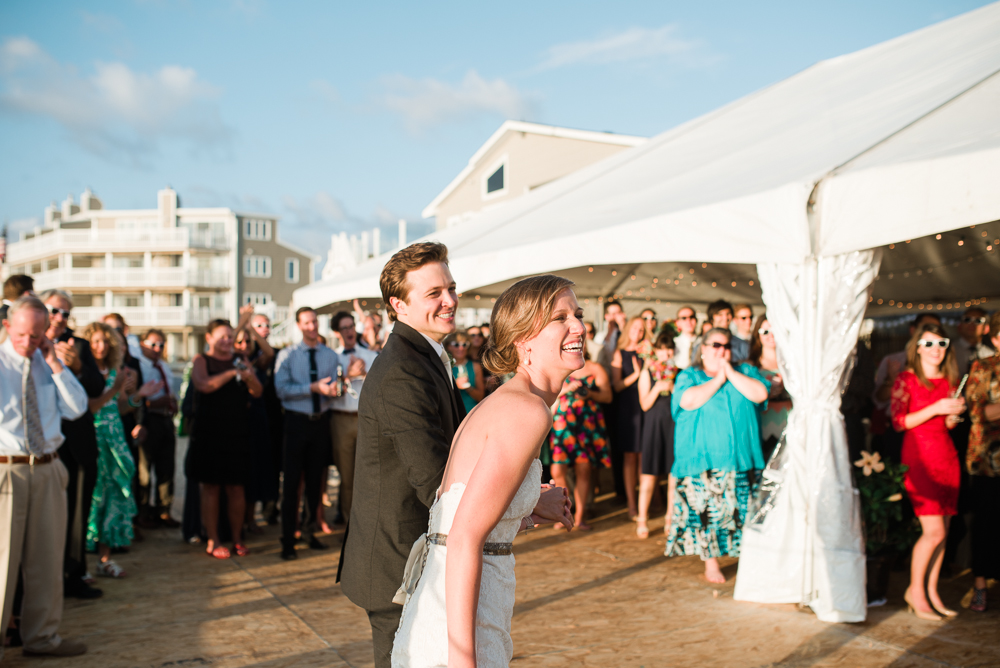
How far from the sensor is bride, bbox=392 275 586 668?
150 centimetres

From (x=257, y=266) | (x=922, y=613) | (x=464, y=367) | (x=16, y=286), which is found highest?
(x=257, y=266)

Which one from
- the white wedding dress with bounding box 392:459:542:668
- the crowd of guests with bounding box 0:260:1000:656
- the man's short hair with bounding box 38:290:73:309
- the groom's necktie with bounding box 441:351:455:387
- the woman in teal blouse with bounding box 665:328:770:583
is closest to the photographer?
the white wedding dress with bounding box 392:459:542:668

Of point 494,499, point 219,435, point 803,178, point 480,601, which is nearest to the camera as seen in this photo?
point 494,499

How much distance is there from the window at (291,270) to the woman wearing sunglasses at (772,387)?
5586cm

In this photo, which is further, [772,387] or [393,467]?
[772,387]

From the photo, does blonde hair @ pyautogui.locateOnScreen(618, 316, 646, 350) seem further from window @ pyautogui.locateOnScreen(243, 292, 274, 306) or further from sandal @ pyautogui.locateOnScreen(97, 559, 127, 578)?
window @ pyautogui.locateOnScreen(243, 292, 274, 306)

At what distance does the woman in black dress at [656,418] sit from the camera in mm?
6555

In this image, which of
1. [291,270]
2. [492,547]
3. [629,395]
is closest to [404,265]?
[492,547]

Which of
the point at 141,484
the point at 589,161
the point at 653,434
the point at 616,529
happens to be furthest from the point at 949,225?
the point at 589,161

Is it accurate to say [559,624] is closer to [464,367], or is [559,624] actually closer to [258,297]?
[464,367]

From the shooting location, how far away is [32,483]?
3.88 meters

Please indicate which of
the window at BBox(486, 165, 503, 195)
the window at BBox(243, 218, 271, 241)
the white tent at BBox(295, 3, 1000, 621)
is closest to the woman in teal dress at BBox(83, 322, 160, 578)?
the white tent at BBox(295, 3, 1000, 621)

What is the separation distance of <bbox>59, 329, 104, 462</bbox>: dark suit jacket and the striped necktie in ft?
3.32

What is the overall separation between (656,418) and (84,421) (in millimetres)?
4584
